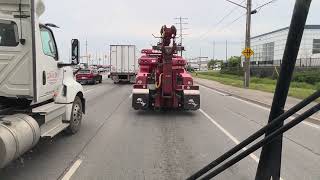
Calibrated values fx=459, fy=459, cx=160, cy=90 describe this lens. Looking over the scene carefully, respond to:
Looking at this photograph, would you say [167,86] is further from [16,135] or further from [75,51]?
[16,135]

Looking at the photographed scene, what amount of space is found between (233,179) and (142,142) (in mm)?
3664

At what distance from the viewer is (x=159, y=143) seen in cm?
1012

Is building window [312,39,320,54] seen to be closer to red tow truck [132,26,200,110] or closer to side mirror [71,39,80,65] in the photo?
red tow truck [132,26,200,110]

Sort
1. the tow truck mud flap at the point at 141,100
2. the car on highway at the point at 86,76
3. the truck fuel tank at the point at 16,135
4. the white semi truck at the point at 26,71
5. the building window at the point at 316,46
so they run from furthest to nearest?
the building window at the point at 316,46 < the car on highway at the point at 86,76 < the tow truck mud flap at the point at 141,100 < the white semi truck at the point at 26,71 < the truck fuel tank at the point at 16,135

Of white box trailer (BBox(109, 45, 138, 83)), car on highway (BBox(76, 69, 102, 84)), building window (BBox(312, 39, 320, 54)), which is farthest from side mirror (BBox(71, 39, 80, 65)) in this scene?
building window (BBox(312, 39, 320, 54))

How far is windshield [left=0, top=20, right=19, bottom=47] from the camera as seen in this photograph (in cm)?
816

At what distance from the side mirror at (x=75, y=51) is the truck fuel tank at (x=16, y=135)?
2.99m

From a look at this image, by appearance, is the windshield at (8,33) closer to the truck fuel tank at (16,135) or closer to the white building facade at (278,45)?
the truck fuel tank at (16,135)

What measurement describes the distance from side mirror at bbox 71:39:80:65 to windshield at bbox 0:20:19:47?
1991mm

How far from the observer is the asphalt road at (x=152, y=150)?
7250 millimetres

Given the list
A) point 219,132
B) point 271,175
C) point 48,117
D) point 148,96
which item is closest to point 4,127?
point 48,117

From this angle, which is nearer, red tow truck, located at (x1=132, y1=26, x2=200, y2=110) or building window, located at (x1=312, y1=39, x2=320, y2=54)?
red tow truck, located at (x1=132, y1=26, x2=200, y2=110)

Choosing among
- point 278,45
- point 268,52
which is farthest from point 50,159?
point 268,52

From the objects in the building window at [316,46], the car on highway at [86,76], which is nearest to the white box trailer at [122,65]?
the car on highway at [86,76]
